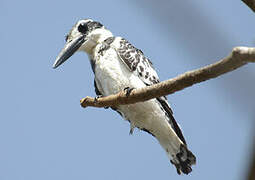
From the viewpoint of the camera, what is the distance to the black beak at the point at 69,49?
518 centimetres

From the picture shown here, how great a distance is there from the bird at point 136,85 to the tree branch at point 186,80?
0.88 m

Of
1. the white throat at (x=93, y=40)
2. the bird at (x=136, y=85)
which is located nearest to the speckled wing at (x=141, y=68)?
the bird at (x=136, y=85)

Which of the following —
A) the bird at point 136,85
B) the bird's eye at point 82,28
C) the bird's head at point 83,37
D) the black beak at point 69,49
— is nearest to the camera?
the bird at point 136,85

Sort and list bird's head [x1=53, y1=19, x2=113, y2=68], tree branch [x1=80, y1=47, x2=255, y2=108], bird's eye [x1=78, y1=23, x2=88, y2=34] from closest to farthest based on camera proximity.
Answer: tree branch [x1=80, y1=47, x2=255, y2=108], bird's head [x1=53, y1=19, x2=113, y2=68], bird's eye [x1=78, y1=23, x2=88, y2=34]

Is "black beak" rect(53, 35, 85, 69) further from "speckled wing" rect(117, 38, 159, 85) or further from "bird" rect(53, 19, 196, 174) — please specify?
"speckled wing" rect(117, 38, 159, 85)

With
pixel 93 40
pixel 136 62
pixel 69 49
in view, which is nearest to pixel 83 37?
pixel 93 40

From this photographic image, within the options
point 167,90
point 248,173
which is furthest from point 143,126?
point 248,173

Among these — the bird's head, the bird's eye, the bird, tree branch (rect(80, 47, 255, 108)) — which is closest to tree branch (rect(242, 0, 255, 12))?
tree branch (rect(80, 47, 255, 108))

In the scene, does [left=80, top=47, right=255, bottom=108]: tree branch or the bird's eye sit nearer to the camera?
[left=80, top=47, right=255, bottom=108]: tree branch

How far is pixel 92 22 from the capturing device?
18.8ft

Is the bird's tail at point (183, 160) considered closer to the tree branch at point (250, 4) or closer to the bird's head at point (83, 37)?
the bird's head at point (83, 37)

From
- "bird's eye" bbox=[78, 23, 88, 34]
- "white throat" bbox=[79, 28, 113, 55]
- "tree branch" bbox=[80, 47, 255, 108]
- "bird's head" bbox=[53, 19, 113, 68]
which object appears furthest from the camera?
"bird's eye" bbox=[78, 23, 88, 34]

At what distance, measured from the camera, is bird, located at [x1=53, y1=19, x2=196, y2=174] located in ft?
16.1

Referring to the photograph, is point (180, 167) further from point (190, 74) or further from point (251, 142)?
point (251, 142)
